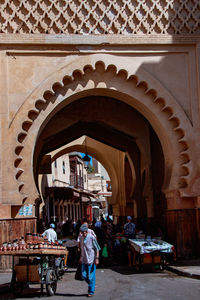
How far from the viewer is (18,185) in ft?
37.4

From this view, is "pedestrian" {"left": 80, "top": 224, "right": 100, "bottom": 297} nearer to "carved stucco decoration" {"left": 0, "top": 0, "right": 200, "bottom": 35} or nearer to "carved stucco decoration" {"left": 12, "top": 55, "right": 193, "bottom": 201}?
"carved stucco decoration" {"left": 12, "top": 55, "right": 193, "bottom": 201}

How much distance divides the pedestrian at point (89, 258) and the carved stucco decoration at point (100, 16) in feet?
20.5

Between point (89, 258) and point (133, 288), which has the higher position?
point (89, 258)

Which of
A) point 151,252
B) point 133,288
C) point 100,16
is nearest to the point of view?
point 133,288

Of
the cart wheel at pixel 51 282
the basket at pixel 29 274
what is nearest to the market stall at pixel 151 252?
the cart wheel at pixel 51 282

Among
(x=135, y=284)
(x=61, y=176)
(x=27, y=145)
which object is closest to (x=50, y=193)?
(x=61, y=176)

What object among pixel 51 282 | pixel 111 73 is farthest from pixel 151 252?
pixel 111 73

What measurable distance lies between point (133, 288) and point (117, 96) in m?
6.11

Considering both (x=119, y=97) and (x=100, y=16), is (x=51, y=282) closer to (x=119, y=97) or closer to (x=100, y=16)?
(x=119, y=97)

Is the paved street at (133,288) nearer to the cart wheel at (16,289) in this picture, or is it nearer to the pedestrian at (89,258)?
the cart wheel at (16,289)

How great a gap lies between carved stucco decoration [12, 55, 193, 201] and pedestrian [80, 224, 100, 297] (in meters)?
3.99

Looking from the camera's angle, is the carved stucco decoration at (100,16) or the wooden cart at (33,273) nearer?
the wooden cart at (33,273)

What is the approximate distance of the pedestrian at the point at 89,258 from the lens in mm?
7770

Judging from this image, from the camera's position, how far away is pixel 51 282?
7930mm
